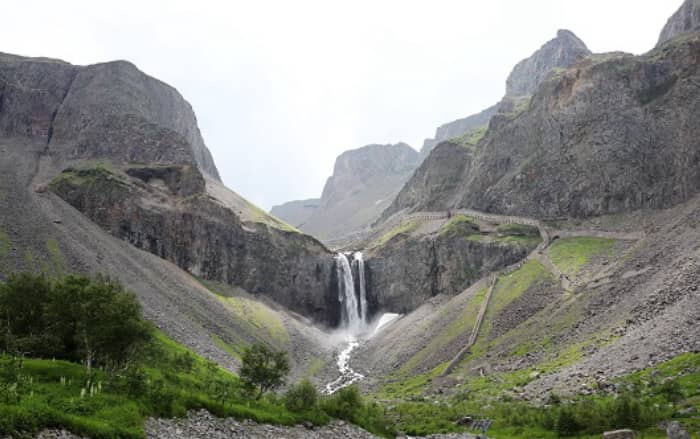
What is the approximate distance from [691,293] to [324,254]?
100977mm

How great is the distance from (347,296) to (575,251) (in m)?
61.2

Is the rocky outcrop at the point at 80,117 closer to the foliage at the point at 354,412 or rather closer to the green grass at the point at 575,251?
the green grass at the point at 575,251

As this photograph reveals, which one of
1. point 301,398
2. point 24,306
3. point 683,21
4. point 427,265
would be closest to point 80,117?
point 427,265

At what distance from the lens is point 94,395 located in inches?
1138

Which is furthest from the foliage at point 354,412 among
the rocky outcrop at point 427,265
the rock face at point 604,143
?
the rock face at point 604,143

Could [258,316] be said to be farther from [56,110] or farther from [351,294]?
[56,110]

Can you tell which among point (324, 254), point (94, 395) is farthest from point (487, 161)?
point (94, 395)

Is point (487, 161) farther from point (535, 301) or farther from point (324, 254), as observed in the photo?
Result: point (535, 301)

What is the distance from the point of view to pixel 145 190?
12562 cm

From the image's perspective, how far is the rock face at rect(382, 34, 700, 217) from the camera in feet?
347

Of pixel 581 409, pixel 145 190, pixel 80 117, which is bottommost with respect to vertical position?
pixel 581 409

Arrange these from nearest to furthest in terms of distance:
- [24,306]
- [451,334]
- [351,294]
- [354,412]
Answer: [24,306] → [354,412] → [451,334] → [351,294]

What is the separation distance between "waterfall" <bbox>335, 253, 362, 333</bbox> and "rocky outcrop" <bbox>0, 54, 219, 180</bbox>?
55.3 m

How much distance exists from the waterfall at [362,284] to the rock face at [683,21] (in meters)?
105
